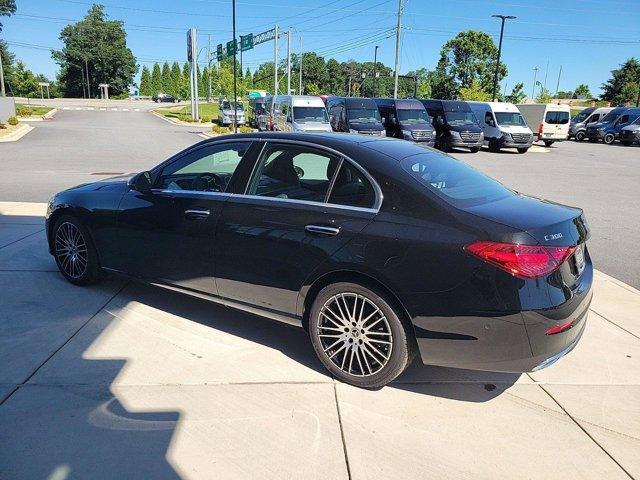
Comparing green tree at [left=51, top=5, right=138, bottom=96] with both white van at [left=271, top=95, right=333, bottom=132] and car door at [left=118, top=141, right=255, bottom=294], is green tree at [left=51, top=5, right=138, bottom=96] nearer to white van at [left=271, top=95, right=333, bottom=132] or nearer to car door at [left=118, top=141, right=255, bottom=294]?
white van at [left=271, top=95, right=333, bottom=132]

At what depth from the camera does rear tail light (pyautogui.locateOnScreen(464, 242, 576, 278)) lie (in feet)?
9.33

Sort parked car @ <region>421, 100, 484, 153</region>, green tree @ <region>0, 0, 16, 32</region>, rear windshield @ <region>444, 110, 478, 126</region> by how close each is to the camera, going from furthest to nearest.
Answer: green tree @ <region>0, 0, 16, 32</region>
rear windshield @ <region>444, 110, 478, 126</region>
parked car @ <region>421, 100, 484, 153</region>

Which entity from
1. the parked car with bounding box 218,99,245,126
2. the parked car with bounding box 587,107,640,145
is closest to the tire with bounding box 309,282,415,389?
the parked car with bounding box 218,99,245,126

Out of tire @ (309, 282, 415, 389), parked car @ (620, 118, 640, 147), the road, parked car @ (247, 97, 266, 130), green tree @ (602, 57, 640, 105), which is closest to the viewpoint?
tire @ (309, 282, 415, 389)

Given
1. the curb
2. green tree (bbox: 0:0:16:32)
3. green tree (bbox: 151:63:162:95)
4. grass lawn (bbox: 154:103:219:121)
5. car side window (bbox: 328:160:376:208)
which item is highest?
green tree (bbox: 0:0:16:32)

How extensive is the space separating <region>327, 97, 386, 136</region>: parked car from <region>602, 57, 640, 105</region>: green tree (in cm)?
6828

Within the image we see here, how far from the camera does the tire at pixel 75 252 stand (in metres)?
4.86

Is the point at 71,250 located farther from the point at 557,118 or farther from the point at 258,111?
the point at 258,111

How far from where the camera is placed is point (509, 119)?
86.9 ft

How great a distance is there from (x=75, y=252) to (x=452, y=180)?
362cm

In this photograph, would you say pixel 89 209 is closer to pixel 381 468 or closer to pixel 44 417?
pixel 44 417

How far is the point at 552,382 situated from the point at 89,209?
163 inches

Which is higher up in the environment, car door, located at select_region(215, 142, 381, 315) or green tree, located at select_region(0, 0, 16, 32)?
green tree, located at select_region(0, 0, 16, 32)

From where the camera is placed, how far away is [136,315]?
14.7 feet
